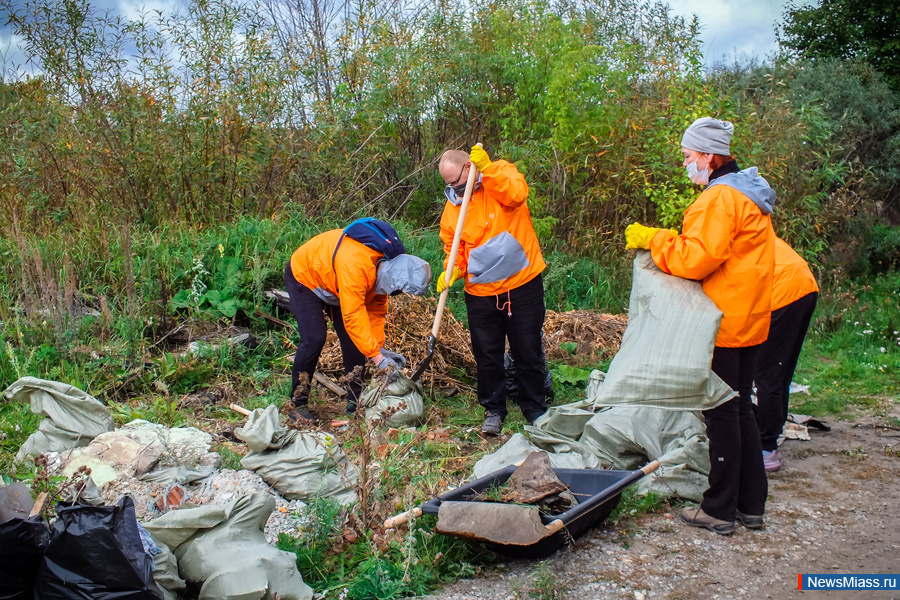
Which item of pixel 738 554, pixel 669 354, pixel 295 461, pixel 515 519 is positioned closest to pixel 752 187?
pixel 669 354

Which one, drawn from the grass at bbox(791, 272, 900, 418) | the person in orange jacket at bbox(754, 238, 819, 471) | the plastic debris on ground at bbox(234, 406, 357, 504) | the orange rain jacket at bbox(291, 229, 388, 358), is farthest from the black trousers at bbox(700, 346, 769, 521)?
the grass at bbox(791, 272, 900, 418)

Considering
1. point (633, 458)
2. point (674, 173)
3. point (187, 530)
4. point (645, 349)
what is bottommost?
point (633, 458)

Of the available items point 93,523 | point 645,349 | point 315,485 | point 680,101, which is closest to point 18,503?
point 93,523

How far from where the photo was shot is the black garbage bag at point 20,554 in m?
2.35

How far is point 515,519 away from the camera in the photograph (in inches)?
114

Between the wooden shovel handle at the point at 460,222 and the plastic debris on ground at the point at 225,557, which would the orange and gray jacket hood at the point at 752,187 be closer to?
the wooden shovel handle at the point at 460,222

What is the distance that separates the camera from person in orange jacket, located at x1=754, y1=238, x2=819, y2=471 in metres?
3.98

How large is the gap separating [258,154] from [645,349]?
5419 mm

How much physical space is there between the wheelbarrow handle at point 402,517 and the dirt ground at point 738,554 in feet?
1.00

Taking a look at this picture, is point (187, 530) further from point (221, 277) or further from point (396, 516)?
point (221, 277)

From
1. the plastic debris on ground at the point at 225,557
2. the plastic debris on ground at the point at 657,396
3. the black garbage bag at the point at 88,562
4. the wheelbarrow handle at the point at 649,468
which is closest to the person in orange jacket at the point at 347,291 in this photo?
the plastic debris on ground at the point at 657,396

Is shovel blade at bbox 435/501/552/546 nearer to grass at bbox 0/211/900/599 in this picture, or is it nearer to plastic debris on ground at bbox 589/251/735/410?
grass at bbox 0/211/900/599

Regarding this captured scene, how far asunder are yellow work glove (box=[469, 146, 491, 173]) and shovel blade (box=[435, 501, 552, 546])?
84.7 inches

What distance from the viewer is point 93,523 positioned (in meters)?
2.37
